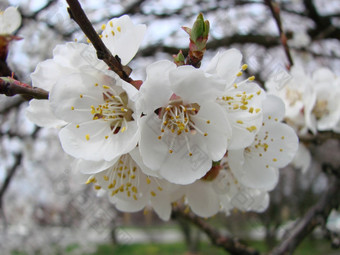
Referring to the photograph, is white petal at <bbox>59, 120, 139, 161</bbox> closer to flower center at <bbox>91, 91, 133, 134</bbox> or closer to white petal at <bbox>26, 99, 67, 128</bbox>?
flower center at <bbox>91, 91, 133, 134</bbox>

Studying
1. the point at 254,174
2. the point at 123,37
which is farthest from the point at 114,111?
the point at 254,174

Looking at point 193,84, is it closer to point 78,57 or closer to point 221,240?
point 78,57

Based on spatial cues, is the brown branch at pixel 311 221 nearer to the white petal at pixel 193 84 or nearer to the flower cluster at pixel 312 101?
the flower cluster at pixel 312 101

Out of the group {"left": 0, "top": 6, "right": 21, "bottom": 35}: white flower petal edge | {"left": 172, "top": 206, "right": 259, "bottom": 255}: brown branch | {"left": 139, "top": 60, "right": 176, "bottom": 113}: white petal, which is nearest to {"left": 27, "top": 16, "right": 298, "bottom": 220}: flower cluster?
{"left": 139, "top": 60, "right": 176, "bottom": 113}: white petal

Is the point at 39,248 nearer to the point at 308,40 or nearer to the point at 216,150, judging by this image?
the point at 308,40

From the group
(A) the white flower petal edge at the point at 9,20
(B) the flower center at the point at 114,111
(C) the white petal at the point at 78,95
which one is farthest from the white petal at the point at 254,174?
(A) the white flower petal edge at the point at 9,20

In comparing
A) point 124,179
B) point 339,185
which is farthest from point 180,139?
point 339,185
